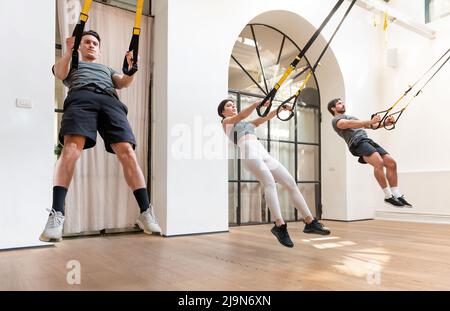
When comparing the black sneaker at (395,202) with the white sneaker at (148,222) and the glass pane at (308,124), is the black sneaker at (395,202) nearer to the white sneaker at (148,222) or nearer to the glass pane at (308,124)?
the white sneaker at (148,222)

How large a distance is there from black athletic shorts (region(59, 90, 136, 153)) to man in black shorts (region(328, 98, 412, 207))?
7.96ft

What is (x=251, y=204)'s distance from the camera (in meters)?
5.68

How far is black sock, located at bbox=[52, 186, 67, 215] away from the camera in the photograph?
194 cm


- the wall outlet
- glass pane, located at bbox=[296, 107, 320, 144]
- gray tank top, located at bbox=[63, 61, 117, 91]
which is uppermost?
glass pane, located at bbox=[296, 107, 320, 144]

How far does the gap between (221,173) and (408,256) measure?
241cm

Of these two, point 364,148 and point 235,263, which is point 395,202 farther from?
point 235,263

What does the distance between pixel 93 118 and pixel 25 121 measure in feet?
6.10

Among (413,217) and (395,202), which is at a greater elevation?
(395,202)

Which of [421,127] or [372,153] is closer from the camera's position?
[372,153]

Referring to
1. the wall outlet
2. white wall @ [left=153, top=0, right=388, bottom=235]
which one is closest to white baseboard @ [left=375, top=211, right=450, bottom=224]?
white wall @ [left=153, top=0, right=388, bottom=235]

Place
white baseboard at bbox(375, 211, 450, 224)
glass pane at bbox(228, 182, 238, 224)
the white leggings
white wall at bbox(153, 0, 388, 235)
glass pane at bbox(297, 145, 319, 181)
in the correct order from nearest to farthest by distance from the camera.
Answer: the white leggings → white wall at bbox(153, 0, 388, 235) → glass pane at bbox(228, 182, 238, 224) → white baseboard at bbox(375, 211, 450, 224) → glass pane at bbox(297, 145, 319, 181)

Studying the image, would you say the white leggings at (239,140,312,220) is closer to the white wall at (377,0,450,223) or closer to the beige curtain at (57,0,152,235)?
Result: the beige curtain at (57,0,152,235)

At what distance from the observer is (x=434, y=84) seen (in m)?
6.32

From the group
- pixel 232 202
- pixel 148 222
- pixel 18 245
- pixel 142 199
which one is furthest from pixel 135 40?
pixel 232 202
